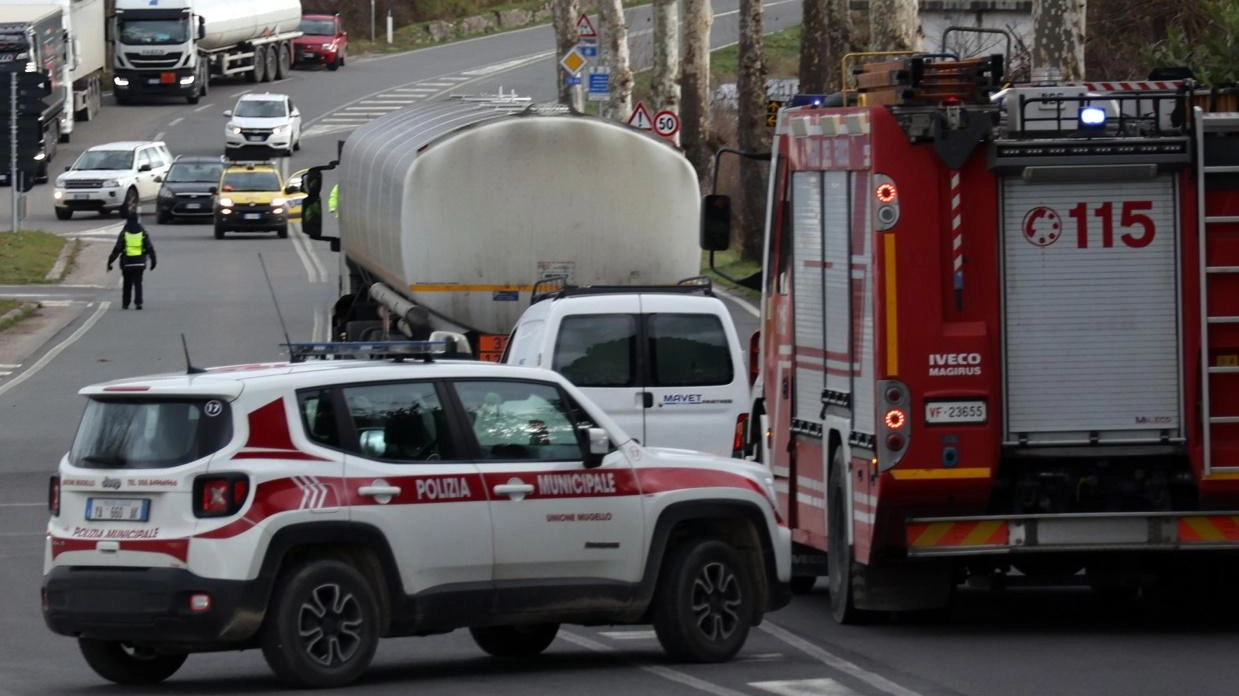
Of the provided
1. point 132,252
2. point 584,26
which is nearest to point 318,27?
point 584,26

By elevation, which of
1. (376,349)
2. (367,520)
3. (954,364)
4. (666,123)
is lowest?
(367,520)

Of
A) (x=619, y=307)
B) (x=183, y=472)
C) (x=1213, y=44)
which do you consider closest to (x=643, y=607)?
(x=183, y=472)

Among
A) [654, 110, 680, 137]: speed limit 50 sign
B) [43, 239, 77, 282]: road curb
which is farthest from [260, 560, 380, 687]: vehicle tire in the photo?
[43, 239, 77, 282]: road curb

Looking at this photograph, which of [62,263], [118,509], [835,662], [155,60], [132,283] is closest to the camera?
[118,509]

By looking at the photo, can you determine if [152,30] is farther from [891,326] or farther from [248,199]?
[891,326]

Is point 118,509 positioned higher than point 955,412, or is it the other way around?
point 955,412

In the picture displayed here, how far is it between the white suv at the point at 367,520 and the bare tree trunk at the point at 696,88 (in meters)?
32.3

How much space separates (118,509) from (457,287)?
908 centimetres

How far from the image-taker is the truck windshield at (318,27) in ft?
277

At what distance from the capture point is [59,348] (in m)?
32.2

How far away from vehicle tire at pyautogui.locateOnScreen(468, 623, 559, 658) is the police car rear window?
234 centimetres

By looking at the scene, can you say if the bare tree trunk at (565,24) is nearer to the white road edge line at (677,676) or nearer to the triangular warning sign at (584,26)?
the triangular warning sign at (584,26)

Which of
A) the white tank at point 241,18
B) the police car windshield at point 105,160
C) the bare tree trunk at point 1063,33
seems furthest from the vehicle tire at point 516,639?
the white tank at point 241,18

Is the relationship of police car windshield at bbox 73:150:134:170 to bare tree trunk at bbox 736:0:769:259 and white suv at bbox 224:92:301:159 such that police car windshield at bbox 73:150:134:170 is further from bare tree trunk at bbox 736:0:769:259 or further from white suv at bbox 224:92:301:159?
bare tree trunk at bbox 736:0:769:259
